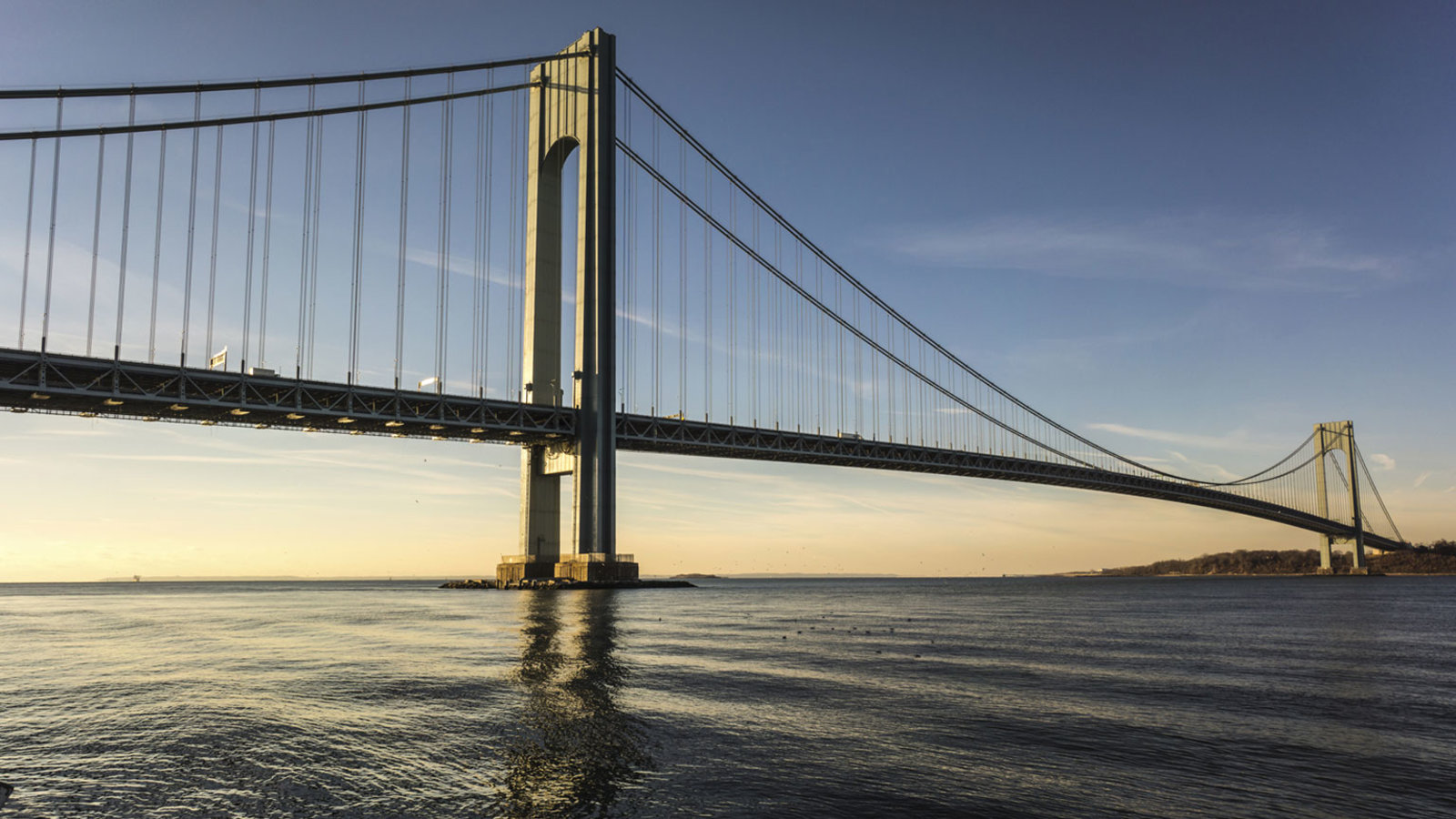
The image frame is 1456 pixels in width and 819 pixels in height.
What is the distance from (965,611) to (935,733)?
136 ft

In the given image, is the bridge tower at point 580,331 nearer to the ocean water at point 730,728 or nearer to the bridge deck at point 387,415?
the bridge deck at point 387,415

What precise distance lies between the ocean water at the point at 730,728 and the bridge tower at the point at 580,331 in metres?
40.3

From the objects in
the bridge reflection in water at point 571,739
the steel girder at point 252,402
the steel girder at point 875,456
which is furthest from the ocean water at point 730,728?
the steel girder at point 875,456

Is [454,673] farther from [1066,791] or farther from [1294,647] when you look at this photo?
[1294,647]

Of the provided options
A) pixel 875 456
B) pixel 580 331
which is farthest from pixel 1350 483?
pixel 580 331

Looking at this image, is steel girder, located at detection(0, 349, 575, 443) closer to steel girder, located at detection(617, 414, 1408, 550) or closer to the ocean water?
steel girder, located at detection(617, 414, 1408, 550)

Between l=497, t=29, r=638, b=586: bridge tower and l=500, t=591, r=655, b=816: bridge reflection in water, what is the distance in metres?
44.2

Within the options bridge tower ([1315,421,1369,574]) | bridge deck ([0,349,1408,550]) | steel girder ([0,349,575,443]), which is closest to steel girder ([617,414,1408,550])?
bridge deck ([0,349,1408,550])

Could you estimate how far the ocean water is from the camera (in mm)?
10672

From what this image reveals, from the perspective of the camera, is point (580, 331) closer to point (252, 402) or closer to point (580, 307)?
point (580, 307)

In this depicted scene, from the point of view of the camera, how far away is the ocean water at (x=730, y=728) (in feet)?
35.0

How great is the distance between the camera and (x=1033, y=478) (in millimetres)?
100625

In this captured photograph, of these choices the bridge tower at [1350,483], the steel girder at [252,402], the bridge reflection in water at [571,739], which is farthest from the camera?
the bridge tower at [1350,483]

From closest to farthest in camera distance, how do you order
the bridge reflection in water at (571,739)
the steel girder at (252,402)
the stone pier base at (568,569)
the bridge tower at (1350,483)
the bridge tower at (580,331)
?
the bridge reflection in water at (571,739) → the steel girder at (252,402) → the stone pier base at (568,569) → the bridge tower at (580,331) → the bridge tower at (1350,483)
